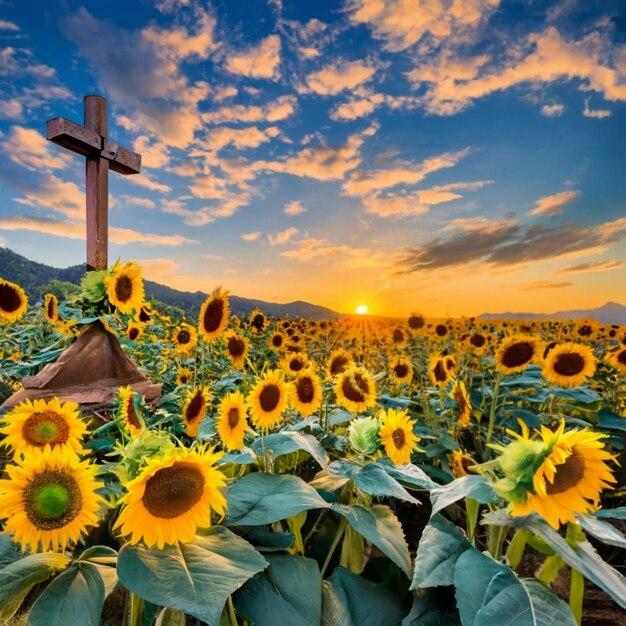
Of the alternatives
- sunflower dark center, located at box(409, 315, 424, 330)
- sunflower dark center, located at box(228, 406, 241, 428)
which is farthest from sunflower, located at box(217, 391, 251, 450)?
sunflower dark center, located at box(409, 315, 424, 330)

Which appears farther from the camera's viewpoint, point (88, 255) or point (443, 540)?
point (88, 255)

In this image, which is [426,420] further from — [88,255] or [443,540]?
[88,255]

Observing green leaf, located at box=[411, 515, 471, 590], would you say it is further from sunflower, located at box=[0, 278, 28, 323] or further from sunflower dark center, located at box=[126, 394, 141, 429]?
sunflower, located at box=[0, 278, 28, 323]

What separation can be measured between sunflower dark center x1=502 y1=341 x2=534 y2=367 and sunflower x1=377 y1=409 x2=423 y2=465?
171cm

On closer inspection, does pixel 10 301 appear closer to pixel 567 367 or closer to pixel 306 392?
pixel 306 392

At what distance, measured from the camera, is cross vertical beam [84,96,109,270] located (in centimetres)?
368

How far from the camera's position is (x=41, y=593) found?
3.18 ft

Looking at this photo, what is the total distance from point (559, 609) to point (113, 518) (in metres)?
1.15

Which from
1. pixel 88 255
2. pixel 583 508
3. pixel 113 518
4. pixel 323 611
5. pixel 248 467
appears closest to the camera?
pixel 583 508

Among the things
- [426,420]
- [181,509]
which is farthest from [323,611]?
[426,420]

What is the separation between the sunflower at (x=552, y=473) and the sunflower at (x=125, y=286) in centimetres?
223

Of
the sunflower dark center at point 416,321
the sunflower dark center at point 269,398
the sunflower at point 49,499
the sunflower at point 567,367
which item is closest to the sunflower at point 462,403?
the sunflower at point 567,367

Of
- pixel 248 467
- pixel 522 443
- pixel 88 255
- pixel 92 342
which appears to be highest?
pixel 88 255

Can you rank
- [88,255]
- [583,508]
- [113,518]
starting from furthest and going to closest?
[88,255] < [113,518] < [583,508]
